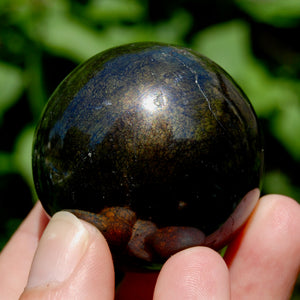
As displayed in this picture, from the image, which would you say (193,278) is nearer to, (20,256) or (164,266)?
(164,266)

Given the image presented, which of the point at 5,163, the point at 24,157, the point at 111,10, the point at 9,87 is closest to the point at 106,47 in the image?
the point at 111,10

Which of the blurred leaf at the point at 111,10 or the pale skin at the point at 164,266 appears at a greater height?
the blurred leaf at the point at 111,10

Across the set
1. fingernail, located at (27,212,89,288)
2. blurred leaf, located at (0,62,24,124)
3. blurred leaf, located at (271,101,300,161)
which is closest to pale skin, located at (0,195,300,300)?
fingernail, located at (27,212,89,288)

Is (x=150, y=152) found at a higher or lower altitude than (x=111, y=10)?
higher

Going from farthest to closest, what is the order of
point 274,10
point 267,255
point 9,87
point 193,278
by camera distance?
point 274,10 < point 9,87 < point 267,255 < point 193,278

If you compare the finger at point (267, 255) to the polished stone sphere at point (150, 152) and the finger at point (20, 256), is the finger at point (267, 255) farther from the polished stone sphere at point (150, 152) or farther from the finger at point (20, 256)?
the finger at point (20, 256)

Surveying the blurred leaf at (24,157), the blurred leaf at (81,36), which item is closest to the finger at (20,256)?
the blurred leaf at (24,157)
